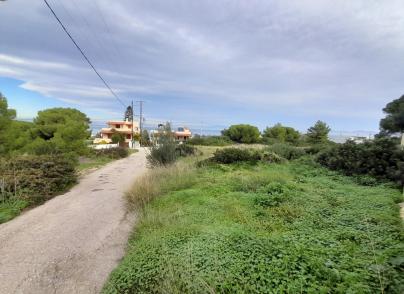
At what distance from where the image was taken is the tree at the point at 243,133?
4216 centimetres

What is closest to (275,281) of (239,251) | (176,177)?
(239,251)

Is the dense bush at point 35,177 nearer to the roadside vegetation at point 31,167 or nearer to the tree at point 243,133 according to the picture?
the roadside vegetation at point 31,167

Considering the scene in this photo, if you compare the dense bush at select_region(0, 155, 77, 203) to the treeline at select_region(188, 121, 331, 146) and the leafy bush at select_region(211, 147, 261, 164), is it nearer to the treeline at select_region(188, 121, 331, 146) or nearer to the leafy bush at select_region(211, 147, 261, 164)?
the leafy bush at select_region(211, 147, 261, 164)

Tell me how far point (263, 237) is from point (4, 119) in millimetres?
10042

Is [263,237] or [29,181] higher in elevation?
[263,237]

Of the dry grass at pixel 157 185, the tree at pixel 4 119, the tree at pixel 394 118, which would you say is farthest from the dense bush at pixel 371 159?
the tree at pixel 4 119

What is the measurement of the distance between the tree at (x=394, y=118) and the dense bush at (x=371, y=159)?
9.61m

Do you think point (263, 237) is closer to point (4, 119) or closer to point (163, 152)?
point (163, 152)

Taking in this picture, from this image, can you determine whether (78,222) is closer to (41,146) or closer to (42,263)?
(42,263)

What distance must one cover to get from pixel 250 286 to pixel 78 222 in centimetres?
476

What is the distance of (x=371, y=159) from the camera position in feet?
32.9

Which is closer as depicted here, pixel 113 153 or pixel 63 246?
pixel 63 246

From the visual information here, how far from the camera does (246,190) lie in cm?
791

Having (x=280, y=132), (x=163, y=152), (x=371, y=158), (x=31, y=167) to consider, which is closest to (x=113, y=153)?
(x=163, y=152)
